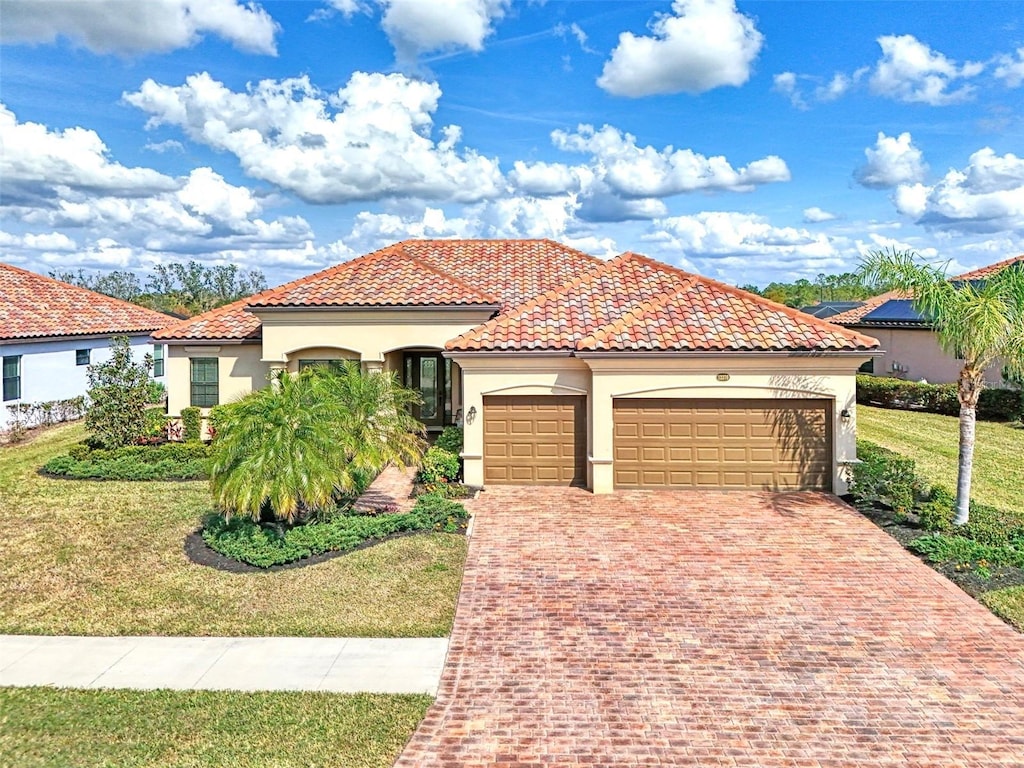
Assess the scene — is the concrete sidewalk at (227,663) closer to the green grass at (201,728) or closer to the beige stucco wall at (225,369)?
the green grass at (201,728)

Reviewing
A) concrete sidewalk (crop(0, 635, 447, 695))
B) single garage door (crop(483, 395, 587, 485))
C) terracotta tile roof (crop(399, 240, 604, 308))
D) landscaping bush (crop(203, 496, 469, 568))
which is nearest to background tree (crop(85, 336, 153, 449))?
landscaping bush (crop(203, 496, 469, 568))

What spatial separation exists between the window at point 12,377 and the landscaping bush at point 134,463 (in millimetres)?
7236

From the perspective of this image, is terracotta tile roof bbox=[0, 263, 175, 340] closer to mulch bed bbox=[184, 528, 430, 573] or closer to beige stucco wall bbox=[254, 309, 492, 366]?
beige stucco wall bbox=[254, 309, 492, 366]

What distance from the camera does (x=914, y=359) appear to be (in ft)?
98.6

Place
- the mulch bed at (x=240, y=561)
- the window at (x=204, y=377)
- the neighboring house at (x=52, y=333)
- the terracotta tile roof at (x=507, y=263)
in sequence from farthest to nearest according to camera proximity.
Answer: the neighboring house at (x=52, y=333) < the terracotta tile roof at (x=507, y=263) < the window at (x=204, y=377) < the mulch bed at (x=240, y=561)

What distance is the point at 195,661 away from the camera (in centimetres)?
800

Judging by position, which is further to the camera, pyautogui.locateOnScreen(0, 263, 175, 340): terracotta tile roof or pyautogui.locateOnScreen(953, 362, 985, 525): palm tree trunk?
pyautogui.locateOnScreen(0, 263, 175, 340): terracotta tile roof

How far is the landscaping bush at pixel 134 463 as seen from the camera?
16688 mm

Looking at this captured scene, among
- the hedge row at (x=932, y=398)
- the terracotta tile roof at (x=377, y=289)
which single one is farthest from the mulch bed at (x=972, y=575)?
the hedge row at (x=932, y=398)

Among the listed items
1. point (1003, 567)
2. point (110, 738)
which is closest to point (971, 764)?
point (1003, 567)

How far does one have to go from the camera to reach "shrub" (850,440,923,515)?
13438 millimetres

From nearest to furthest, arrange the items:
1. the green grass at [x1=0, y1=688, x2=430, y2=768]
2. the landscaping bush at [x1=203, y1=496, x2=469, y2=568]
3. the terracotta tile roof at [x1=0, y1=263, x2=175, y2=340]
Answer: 1. the green grass at [x1=0, y1=688, x2=430, y2=768]
2. the landscaping bush at [x1=203, y1=496, x2=469, y2=568]
3. the terracotta tile roof at [x1=0, y1=263, x2=175, y2=340]

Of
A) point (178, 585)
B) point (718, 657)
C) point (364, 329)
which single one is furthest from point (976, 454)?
point (178, 585)

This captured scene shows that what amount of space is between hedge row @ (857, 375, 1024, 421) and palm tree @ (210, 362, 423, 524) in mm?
22381
